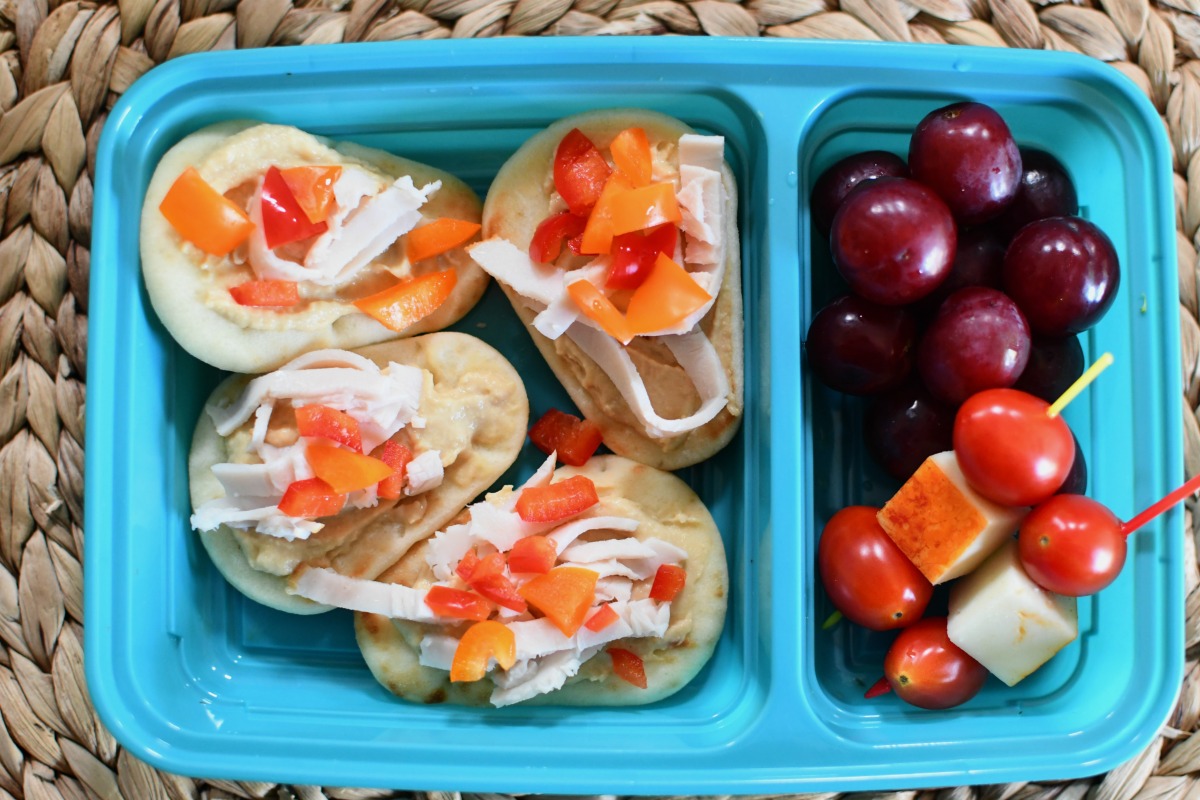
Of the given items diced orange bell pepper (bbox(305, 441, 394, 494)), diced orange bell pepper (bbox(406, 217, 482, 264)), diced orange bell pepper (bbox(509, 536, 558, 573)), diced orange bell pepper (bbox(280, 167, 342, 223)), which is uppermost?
diced orange bell pepper (bbox(280, 167, 342, 223))

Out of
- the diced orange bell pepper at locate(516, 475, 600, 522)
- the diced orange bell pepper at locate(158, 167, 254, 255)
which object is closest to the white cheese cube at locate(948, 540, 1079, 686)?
the diced orange bell pepper at locate(516, 475, 600, 522)

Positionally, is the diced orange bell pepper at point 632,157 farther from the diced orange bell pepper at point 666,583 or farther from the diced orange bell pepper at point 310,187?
the diced orange bell pepper at point 666,583

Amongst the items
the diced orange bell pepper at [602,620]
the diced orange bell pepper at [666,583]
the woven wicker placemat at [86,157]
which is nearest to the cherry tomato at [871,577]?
the diced orange bell pepper at [666,583]

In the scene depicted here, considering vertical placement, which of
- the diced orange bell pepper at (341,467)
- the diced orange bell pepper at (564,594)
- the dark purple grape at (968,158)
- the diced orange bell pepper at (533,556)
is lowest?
the diced orange bell pepper at (564,594)

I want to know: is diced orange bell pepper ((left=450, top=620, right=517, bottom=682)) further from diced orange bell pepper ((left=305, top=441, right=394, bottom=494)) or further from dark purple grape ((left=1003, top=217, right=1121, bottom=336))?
dark purple grape ((left=1003, top=217, right=1121, bottom=336))

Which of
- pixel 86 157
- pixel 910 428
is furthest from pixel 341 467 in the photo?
pixel 910 428

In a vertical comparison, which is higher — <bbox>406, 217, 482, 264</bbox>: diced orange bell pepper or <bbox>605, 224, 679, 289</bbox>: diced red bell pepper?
<bbox>605, 224, 679, 289</bbox>: diced red bell pepper

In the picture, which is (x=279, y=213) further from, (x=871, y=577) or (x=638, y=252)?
(x=871, y=577)
